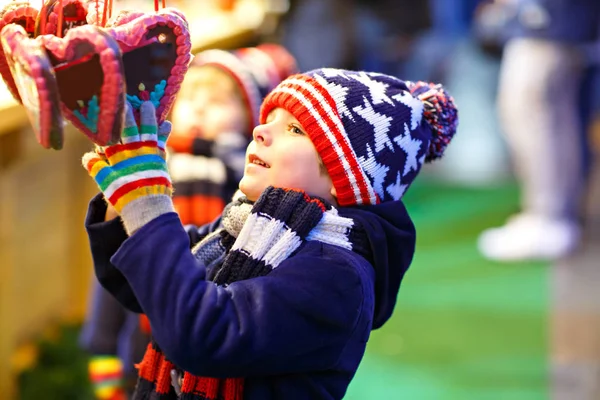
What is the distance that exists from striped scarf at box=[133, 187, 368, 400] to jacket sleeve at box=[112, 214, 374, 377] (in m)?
0.03

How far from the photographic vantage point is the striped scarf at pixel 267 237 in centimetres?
137

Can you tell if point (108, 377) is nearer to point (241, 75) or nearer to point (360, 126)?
point (241, 75)

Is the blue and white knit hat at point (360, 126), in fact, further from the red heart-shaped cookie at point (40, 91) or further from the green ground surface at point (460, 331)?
the green ground surface at point (460, 331)

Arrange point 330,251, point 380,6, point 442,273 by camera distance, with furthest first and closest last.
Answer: point 380,6 → point 442,273 → point 330,251

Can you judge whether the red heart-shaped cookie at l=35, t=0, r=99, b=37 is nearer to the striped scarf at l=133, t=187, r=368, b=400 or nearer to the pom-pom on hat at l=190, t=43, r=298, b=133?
the striped scarf at l=133, t=187, r=368, b=400

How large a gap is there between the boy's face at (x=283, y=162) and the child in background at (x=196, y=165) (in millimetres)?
1222

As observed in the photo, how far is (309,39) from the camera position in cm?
574

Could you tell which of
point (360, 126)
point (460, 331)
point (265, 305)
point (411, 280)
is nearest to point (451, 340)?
point (460, 331)

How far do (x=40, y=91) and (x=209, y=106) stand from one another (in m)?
1.70

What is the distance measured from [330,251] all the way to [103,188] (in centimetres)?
33

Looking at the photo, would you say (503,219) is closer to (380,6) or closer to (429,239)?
(429,239)

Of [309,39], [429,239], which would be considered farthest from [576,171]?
[309,39]

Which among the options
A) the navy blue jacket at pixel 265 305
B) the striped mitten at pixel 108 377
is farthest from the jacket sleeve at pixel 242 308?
the striped mitten at pixel 108 377

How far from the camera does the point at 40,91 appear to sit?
114cm
